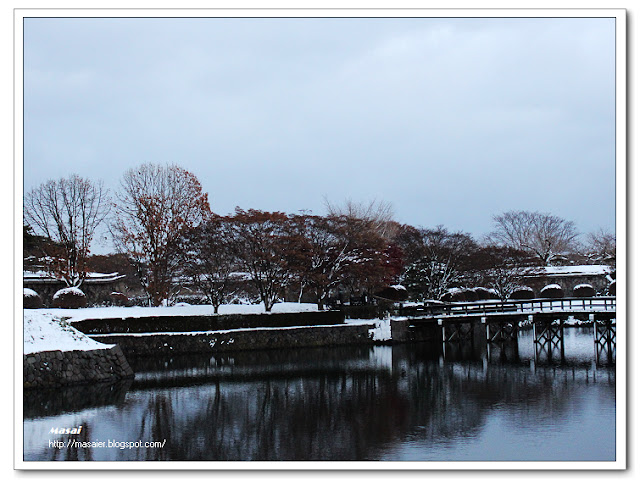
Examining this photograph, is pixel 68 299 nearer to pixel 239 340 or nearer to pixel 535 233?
pixel 239 340

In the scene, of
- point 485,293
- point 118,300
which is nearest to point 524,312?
point 485,293

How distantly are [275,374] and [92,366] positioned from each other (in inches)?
178

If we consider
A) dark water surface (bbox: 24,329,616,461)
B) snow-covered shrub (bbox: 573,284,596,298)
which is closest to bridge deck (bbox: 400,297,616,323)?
dark water surface (bbox: 24,329,616,461)

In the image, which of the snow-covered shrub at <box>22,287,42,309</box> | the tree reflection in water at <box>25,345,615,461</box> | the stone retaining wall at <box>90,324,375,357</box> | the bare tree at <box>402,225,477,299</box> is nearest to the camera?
the tree reflection in water at <box>25,345,615,461</box>

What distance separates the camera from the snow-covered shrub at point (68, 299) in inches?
912

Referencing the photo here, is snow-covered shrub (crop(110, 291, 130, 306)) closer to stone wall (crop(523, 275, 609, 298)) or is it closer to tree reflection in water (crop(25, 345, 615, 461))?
tree reflection in water (crop(25, 345, 615, 461))

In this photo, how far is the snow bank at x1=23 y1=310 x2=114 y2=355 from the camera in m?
14.6

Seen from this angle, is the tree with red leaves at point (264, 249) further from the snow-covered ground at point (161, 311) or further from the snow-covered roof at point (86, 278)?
the snow-covered roof at point (86, 278)

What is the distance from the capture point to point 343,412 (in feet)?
40.5

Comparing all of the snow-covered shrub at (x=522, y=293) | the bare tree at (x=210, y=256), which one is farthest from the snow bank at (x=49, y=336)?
the snow-covered shrub at (x=522, y=293)

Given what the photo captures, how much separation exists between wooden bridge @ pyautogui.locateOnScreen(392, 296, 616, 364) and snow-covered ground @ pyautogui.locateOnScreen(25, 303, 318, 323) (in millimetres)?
4372

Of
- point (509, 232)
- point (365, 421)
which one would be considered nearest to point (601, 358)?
point (365, 421)
